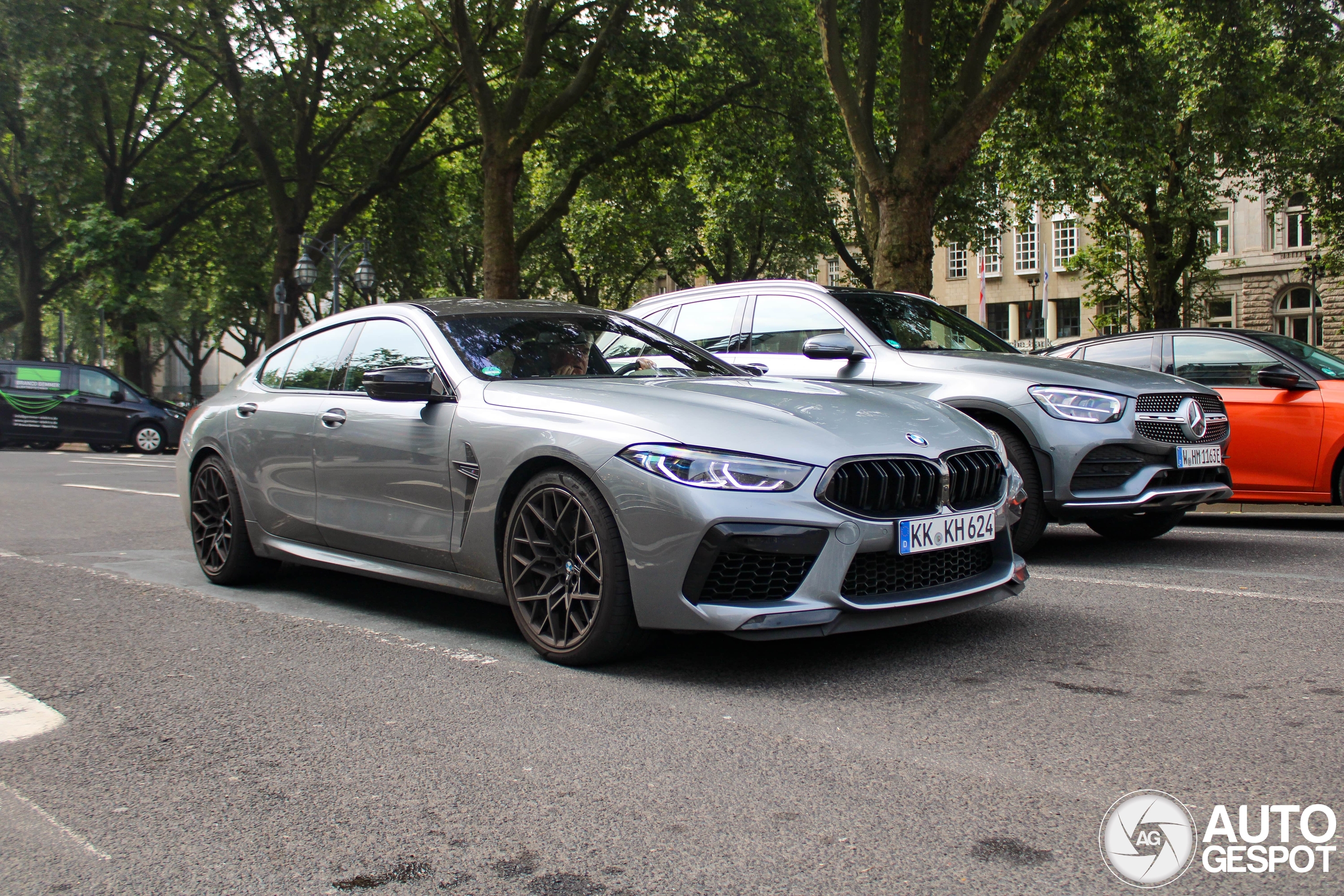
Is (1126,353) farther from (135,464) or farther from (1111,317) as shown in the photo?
(1111,317)

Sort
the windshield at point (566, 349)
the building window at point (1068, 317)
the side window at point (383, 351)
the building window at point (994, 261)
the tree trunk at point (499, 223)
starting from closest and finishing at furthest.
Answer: the windshield at point (566, 349) → the side window at point (383, 351) → the tree trunk at point (499, 223) → the building window at point (1068, 317) → the building window at point (994, 261)

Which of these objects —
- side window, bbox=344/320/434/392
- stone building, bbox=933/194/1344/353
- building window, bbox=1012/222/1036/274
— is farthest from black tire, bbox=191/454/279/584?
building window, bbox=1012/222/1036/274

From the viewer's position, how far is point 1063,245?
54.4 metres

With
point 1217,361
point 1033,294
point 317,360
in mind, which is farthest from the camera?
point 1033,294

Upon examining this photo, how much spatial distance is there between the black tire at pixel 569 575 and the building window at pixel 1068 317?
178 feet

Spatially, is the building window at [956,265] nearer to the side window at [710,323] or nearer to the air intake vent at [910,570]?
the side window at [710,323]

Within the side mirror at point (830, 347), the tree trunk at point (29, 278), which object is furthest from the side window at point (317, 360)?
the tree trunk at point (29, 278)

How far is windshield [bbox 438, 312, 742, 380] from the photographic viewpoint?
5.11 m

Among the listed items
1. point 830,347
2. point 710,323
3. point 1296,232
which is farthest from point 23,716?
point 1296,232

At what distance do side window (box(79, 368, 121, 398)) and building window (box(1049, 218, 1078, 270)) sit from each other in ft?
135

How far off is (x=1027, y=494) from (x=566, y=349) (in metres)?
2.89

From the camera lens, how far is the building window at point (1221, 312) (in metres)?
44.7

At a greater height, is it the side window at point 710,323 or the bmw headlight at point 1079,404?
the side window at point 710,323

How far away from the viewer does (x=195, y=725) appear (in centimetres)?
375
